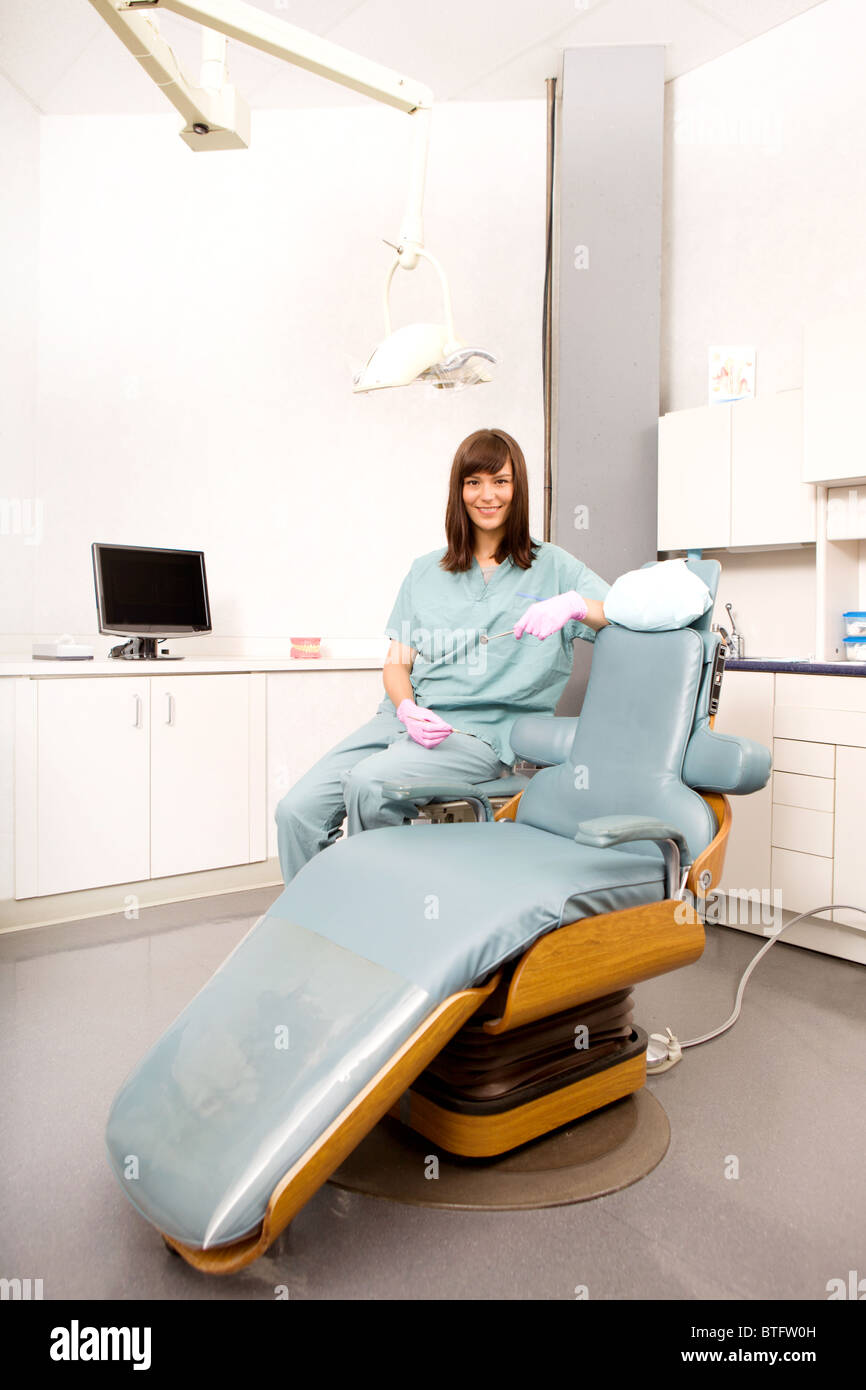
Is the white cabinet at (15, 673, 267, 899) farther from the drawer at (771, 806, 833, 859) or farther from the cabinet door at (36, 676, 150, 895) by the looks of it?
the drawer at (771, 806, 833, 859)

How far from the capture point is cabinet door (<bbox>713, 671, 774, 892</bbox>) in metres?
2.87

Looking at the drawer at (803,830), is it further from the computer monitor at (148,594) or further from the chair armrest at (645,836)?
the computer monitor at (148,594)

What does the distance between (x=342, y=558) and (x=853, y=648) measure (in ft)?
6.52

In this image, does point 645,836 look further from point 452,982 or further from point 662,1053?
point 662,1053

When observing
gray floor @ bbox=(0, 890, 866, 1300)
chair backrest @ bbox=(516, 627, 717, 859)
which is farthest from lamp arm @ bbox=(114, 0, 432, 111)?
gray floor @ bbox=(0, 890, 866, 1300)

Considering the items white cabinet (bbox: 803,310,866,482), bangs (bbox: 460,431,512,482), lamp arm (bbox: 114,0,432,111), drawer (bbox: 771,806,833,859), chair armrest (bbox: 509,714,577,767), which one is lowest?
drawer (bbox: 771,806,833,859)

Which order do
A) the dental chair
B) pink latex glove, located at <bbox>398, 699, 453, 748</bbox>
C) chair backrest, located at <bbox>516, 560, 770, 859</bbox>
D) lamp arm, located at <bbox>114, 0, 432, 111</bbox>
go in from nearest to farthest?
the dental chair, lamp arm, located at <bbox>114, 0, 432, 111</bbox>, chair backrest, located at <bbox>516, 560, 770, 859</bbox>, pink latex glove, located at <bbox>398, 699, 453, 748</bbox>

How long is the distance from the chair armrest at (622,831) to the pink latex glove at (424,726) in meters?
0.72

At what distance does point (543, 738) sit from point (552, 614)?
11.0 inches

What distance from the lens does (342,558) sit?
3.91 metres

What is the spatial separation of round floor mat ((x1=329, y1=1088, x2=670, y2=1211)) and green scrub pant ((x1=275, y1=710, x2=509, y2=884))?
2.16 feet
